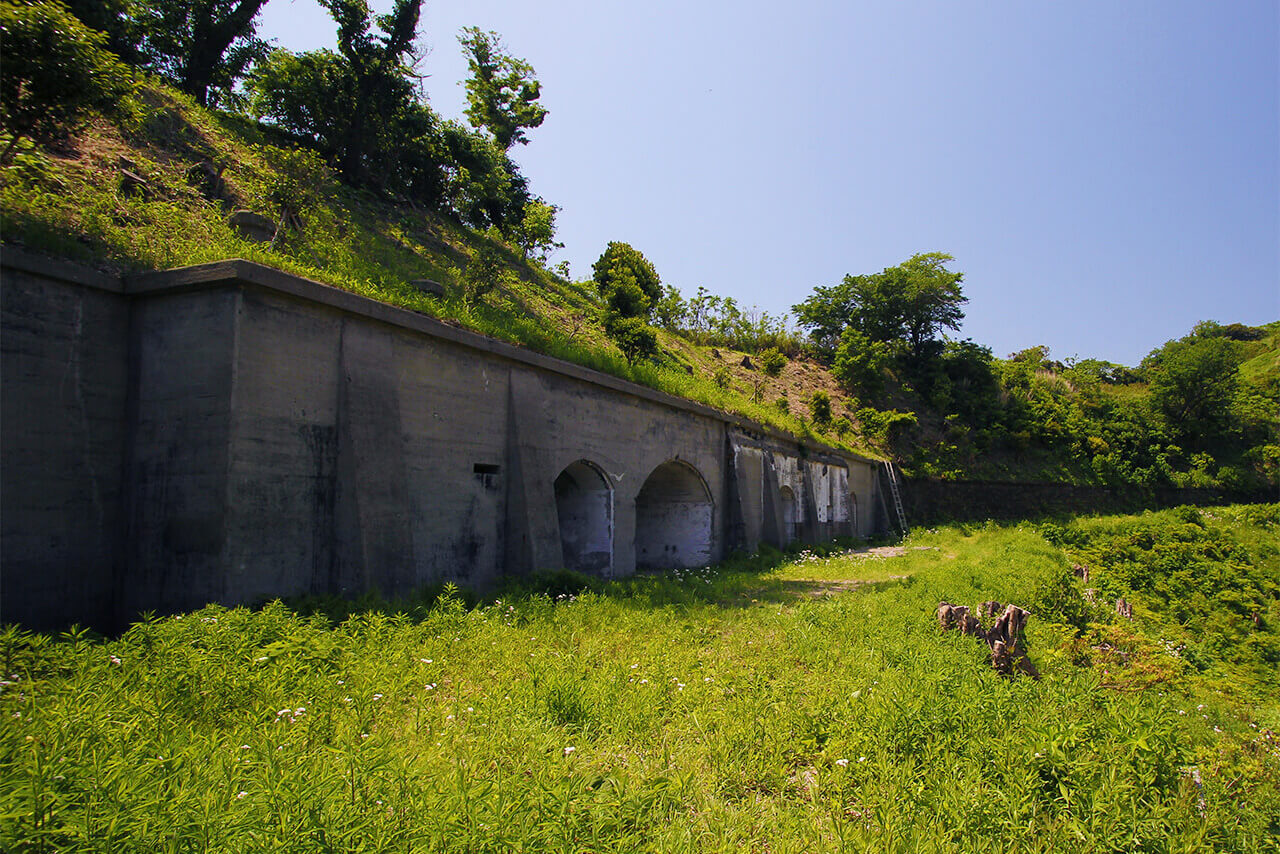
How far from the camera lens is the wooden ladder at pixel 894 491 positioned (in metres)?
26.5

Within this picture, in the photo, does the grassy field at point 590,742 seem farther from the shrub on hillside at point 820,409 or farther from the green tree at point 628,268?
the shrub on hillside at point 820,409

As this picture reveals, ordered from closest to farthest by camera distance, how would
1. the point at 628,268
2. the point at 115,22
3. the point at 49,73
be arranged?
the point at 49,73 → the point at 115,22 → the point at 628,268

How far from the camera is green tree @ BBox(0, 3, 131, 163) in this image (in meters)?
5.50

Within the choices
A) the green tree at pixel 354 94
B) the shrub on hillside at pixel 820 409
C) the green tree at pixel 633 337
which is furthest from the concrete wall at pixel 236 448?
the shrub on hillside at pixel 820 409

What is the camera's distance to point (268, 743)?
9.97 feet

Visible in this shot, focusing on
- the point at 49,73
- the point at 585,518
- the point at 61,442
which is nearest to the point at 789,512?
the point at 585,518

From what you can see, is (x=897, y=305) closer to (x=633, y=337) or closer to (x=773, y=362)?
(x=773, y=362)

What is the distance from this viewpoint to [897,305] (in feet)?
109

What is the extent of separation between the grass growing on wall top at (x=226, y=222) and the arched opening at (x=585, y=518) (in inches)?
77.8

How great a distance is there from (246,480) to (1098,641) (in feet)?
32.2

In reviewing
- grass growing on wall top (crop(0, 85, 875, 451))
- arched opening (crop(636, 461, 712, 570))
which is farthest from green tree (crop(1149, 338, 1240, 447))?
arched opening (crop(636, 461, 712, 570))

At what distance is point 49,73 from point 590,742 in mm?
7140

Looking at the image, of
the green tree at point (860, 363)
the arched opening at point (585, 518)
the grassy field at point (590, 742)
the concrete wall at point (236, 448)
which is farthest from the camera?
the green tree at point (860, 363)

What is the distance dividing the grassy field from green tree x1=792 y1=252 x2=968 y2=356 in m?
28.6
